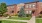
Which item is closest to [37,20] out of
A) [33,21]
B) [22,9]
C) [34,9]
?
[33,21]

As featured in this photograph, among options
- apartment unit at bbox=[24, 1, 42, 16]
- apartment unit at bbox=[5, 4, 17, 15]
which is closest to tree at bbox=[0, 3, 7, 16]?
apartment unit at bbox=[5, 4, 17, 15]

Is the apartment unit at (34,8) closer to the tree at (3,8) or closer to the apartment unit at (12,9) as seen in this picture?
the apartment unit at (12,9)

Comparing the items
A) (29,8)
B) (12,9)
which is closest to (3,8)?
(12,9)

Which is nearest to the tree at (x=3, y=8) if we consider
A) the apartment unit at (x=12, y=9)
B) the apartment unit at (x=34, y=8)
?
the apartment unit at (x=12, y=9)

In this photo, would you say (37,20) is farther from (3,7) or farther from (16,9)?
(3,7)

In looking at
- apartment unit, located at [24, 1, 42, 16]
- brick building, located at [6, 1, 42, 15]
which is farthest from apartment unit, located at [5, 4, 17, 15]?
apartment unit, located at [24, 1, 42, 16]

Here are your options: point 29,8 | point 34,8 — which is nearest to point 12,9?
point 29,8

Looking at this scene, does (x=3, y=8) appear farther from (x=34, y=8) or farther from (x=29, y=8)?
(x=34, y=8)

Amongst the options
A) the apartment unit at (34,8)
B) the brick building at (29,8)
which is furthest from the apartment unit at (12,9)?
the apartment unit at (34,8)

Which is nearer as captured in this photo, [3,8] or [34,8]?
[34,8]

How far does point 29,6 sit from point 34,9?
18cm

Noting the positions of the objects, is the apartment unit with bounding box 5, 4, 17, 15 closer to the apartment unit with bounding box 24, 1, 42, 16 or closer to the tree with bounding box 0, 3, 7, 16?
the tree with bounding box 0, 3, 7, 16

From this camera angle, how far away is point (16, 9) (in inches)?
98.5

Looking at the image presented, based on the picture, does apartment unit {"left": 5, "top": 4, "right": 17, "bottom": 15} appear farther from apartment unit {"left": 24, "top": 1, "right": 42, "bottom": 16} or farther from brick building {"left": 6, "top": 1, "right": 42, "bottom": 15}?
apartment unit {"left": 24, "top": 1, "right": 42, "bottom": 16}
